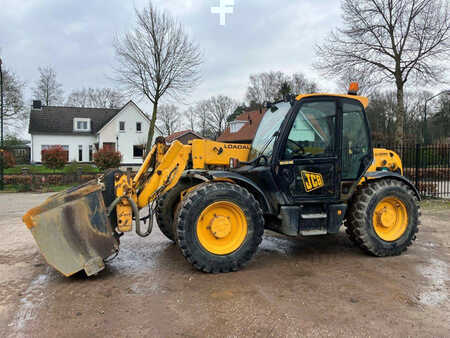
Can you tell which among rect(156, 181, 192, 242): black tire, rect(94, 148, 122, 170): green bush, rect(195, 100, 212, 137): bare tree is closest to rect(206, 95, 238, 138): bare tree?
rect(195, 100, 212, 137): bare tree

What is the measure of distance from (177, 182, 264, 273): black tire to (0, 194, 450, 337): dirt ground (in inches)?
6.2

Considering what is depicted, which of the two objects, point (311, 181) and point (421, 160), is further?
point (421, 160)

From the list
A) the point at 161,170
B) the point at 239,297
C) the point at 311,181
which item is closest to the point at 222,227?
the point at 239,297

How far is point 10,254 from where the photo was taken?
536 centimetres

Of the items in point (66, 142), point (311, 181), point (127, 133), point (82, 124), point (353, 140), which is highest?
point (82, 124)

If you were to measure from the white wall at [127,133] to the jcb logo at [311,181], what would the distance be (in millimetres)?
32528

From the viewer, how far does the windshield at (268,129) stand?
485 centimetres

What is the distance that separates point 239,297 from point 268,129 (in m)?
2.56

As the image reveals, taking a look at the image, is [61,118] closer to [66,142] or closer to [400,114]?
[66,142]

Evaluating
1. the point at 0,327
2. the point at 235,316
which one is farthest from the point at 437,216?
the point at 0,327

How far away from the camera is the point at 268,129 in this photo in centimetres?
517

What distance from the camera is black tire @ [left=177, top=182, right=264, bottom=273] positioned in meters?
4.15

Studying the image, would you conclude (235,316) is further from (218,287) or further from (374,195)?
(374,195)

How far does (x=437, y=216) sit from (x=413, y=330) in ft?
22.2
